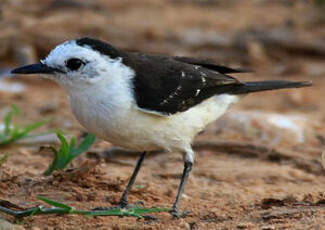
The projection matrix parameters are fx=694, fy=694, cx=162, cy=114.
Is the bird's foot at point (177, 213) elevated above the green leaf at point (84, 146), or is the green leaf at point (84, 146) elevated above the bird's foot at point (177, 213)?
the green leaf at point (84, 146)

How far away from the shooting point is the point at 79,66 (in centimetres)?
534

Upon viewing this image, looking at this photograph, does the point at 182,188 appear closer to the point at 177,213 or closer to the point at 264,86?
the point at 177,213

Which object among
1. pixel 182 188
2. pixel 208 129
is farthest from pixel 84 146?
pixel 208 129

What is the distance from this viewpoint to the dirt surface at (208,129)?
5543mm

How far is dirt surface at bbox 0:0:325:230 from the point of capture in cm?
554

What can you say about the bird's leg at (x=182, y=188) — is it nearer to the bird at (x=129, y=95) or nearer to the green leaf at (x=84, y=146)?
the bird at (x=129, y=95)

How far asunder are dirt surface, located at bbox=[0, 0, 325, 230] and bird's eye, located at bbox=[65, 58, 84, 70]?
1.08 m

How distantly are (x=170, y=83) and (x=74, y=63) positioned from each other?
872 mm

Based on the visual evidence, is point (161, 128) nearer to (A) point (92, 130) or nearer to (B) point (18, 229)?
(A) point (92, 130)

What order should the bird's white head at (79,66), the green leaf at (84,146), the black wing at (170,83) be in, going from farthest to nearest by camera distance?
the green leaf at (84,146), the black wing at (170,83), the bird's white head at (79,66)

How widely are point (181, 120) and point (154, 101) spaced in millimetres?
367

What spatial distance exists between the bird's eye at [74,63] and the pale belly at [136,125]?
9.7 inches

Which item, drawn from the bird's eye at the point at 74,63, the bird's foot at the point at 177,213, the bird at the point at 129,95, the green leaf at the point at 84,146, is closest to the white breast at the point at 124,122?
the bird at the point at 129,95

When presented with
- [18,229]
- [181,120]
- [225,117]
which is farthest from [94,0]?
[18,229]
